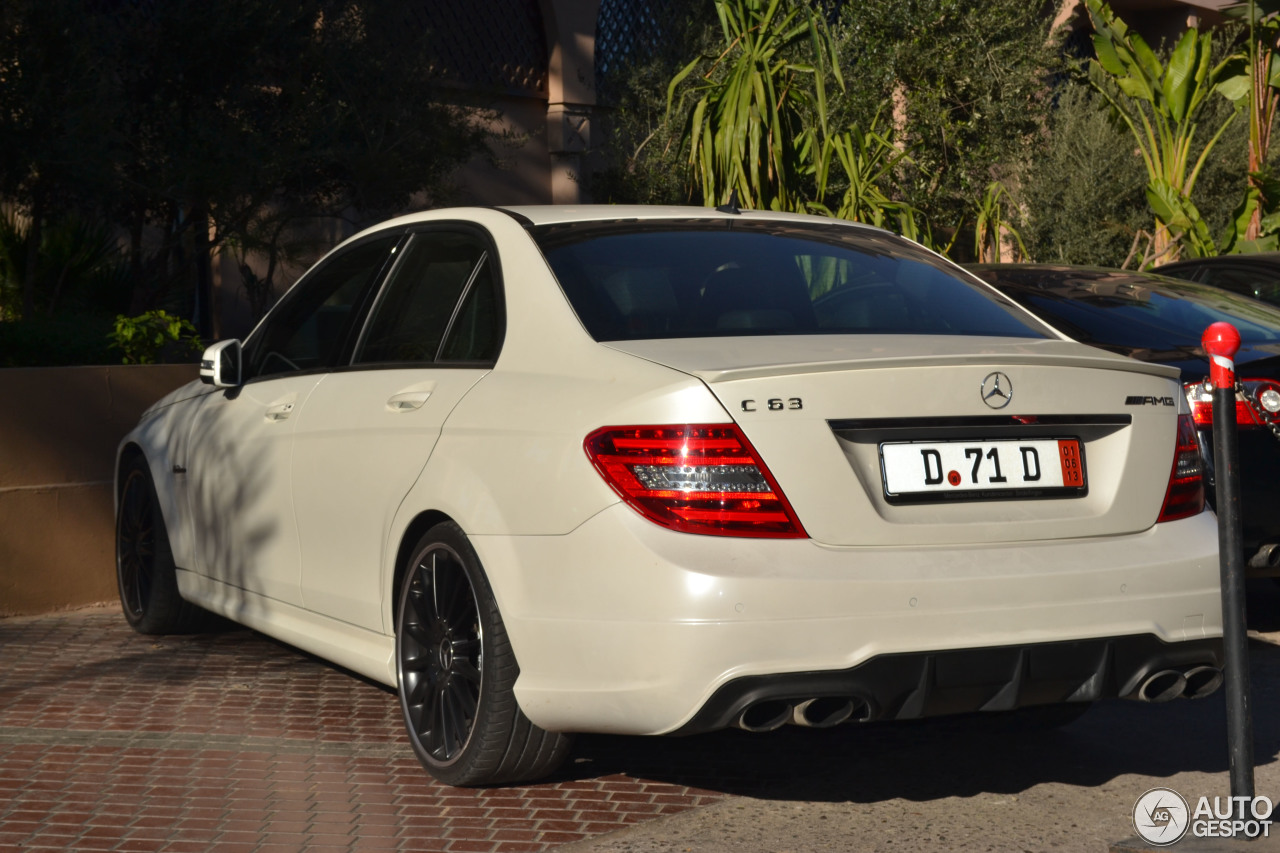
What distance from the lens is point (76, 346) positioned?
831cm

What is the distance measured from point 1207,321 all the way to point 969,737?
271 centimetres

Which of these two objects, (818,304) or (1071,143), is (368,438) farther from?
(1071,143)

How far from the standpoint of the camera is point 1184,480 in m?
4.16

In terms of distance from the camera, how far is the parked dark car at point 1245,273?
9.14m

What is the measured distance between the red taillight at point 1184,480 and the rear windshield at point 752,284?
0.49m

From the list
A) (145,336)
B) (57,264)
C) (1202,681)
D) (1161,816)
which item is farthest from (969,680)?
(57,264)

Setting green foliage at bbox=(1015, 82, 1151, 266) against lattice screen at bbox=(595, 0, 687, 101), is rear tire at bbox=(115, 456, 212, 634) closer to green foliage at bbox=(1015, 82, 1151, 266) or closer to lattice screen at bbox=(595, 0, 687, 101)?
lattice screen at bbox=(595, 0, 687, 101)

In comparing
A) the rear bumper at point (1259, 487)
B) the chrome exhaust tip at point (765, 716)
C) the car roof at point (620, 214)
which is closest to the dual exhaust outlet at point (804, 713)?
the chrome exhaust tip at point (765, 716)

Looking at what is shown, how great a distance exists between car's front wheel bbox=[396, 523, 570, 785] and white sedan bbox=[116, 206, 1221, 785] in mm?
11

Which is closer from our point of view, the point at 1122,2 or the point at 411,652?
the point at 411,652

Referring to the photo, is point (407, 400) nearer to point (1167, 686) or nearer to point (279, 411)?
point (279, 411)

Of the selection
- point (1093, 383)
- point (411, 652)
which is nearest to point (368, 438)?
point (411, 652)

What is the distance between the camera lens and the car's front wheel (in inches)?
162

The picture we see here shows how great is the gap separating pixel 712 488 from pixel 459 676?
1.11 metres
